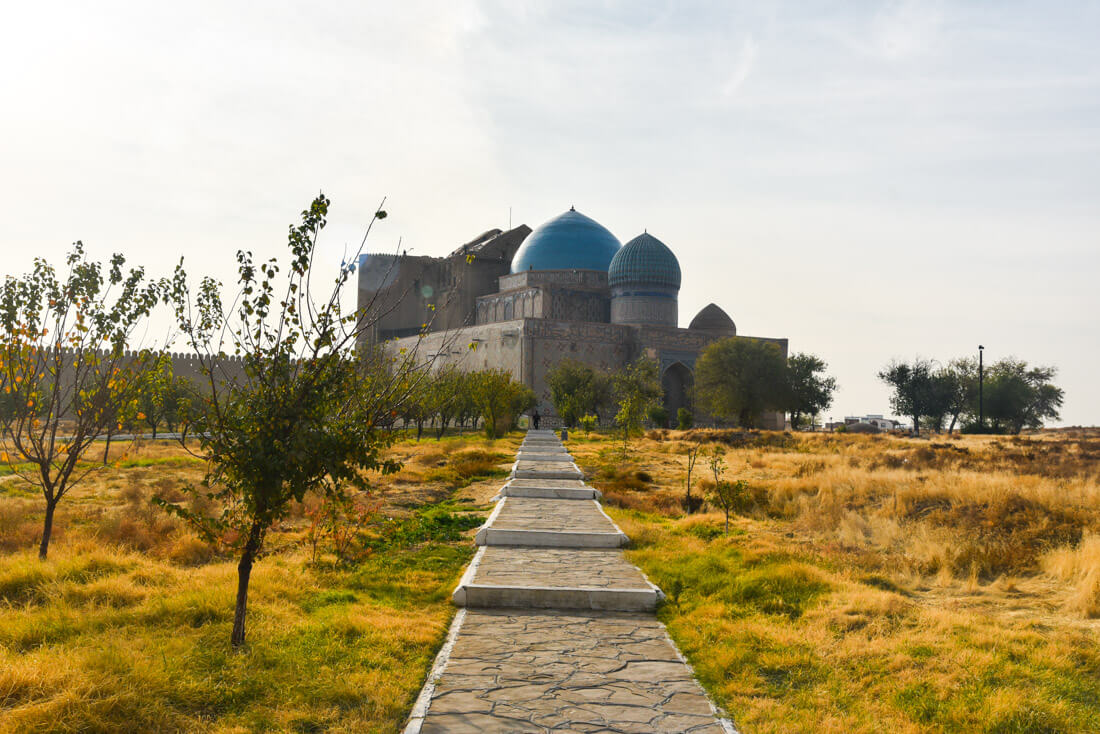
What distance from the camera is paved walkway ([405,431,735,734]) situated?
435 cm

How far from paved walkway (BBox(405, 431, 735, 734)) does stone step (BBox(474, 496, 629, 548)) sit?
0.05ft

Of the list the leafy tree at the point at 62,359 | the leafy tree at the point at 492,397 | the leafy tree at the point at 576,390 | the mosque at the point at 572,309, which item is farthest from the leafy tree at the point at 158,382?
the mosque at the point at 572,309

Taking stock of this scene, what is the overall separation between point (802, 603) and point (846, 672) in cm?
174

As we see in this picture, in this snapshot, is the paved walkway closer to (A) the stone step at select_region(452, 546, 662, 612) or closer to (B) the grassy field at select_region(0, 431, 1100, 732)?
(A) the stone step at select_region(452, 546, 662, 612)

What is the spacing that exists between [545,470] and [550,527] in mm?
7050

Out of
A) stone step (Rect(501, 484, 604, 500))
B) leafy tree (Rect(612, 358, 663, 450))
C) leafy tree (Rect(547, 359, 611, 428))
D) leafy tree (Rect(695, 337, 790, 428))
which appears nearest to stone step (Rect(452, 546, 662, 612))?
stone step (Rect(501, 484, 604, 500))

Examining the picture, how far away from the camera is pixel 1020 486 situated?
13508mm

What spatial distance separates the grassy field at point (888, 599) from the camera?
4.77m

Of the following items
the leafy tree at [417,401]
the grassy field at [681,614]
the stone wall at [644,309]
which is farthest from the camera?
the stone wall at [644,309]

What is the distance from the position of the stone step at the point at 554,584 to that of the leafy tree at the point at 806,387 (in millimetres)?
37285

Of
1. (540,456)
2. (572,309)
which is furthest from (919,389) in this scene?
(540,456)

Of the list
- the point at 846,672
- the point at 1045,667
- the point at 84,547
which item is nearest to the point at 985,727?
the point at 846,672

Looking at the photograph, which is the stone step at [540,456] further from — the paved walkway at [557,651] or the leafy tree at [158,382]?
the leafy tree at [158,382]

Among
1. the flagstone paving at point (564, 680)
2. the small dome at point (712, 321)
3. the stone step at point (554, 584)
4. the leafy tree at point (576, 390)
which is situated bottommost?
the flagstone paving at point (564, 680)
